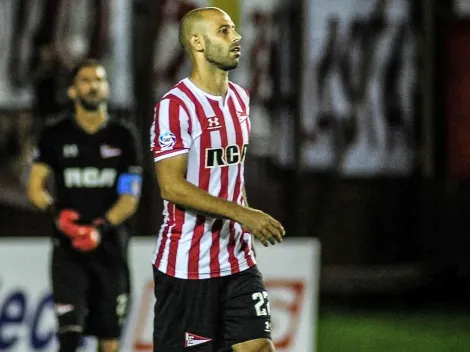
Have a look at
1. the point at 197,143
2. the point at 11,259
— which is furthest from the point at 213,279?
the point at 11,259

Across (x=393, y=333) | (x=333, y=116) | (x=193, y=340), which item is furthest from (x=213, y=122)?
(x=333, y=116)

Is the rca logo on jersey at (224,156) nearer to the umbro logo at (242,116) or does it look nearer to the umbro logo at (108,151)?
the umbro logo at (242,116)

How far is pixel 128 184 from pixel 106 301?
651 millimetres

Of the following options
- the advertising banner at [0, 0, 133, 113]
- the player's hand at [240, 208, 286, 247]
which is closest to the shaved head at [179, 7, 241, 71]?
the player's hand at [240, 208, 286, 247]

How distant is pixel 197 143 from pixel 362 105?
20.5 feet

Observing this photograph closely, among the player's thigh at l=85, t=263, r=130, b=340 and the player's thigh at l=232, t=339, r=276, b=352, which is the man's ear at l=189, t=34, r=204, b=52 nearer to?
the player's thigh at l=232, t=339, r=276, b=352

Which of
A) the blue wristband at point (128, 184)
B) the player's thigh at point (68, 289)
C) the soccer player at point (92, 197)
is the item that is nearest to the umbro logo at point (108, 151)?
the soccer player at point (92, 197)

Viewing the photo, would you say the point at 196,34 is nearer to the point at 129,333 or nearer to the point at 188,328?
the point at 188,328

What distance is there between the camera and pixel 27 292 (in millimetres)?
7789

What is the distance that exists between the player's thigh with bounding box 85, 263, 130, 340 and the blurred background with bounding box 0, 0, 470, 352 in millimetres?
3239

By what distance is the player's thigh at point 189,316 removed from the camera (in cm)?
561

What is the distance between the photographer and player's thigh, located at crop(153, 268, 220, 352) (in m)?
5.61

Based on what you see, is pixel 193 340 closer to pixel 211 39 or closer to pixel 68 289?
pixel 211 39

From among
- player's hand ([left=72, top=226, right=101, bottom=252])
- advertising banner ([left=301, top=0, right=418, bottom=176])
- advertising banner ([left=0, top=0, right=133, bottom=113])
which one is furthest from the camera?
advertising banner ([left=301, top=0, right=418, bottom=176])
